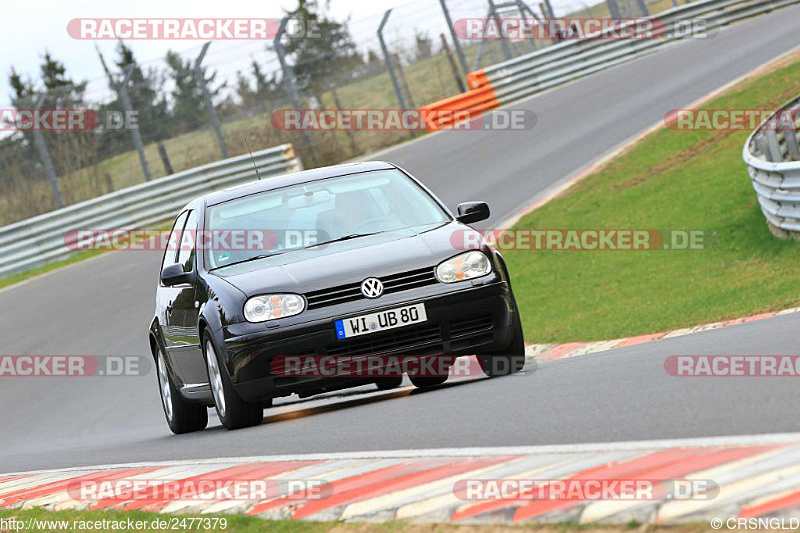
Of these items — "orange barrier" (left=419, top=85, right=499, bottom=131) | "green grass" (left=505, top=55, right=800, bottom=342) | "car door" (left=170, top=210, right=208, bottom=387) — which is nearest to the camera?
"car door" (left=170, top=210, right=208, bottom=387)

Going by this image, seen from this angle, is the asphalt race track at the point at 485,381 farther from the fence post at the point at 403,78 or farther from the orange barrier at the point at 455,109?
the fence post at the point at 403,78

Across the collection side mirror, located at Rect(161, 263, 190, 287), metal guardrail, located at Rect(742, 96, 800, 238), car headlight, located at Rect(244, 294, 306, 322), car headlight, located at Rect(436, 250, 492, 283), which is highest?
side mirror, located at Rect(161, 263, 190, 287)

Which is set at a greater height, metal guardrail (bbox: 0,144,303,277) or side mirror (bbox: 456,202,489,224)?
side mirror (bbox: 456,202,489,224)

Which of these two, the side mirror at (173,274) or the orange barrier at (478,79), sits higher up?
the side mirror at (173,274)

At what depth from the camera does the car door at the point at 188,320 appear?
31.2ft

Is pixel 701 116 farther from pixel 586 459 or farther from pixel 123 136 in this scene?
pixel 586 459

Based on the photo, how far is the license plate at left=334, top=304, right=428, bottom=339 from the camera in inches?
328
